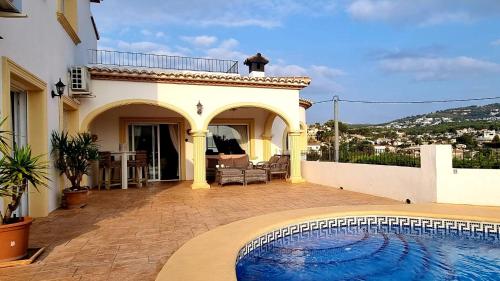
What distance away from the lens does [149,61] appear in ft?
52.6

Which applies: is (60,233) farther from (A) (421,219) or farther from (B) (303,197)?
(A) (421,219)

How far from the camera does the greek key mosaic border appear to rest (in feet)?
20.8

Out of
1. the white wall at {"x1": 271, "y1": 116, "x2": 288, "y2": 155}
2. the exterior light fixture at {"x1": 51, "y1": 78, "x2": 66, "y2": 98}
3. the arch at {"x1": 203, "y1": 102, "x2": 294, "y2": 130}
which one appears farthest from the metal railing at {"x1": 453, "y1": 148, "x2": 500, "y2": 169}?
the exterior light fixture at {"x1": 51, "y1": 78, "x2": 66, "y2": 98}

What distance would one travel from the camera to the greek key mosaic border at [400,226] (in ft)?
20.8

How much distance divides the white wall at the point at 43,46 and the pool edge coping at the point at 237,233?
167 inches

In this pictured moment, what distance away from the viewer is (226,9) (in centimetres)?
1593

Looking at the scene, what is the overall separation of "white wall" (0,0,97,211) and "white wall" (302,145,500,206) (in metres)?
8.56

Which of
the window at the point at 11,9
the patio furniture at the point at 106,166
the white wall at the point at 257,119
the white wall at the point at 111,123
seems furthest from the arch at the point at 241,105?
the window at the point at 11,9

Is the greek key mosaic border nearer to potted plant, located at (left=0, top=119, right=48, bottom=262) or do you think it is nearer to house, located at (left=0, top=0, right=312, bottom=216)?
potted plant, located at (left=0, top=119, right=48, bottom=262)

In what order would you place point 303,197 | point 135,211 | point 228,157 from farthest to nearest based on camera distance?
point 228,157 < point 303,197 < point 135,211

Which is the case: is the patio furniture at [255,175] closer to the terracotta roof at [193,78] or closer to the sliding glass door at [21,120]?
the terracotta roof at [193,78]

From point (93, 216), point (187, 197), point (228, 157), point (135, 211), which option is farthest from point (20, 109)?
point (228, 157)

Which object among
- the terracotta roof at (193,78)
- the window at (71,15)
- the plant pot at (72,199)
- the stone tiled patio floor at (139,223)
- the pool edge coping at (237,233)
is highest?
the window at (71,15)

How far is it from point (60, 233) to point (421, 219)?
6738mm
